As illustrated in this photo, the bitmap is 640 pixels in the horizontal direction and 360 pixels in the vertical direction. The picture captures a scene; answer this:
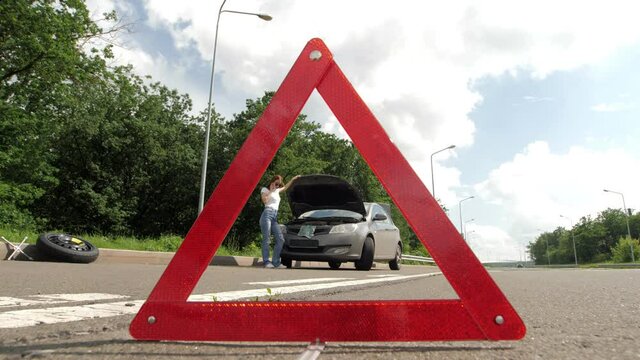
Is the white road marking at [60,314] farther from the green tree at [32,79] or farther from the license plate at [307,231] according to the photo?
the green tree at [32,79]

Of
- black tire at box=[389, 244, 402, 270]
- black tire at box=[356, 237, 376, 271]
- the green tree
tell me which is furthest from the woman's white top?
the green tree

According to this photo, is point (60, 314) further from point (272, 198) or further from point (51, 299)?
point (272, 198)

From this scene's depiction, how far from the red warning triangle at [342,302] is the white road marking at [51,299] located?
5.77 ft

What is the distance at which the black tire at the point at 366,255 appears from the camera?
991 centimetres

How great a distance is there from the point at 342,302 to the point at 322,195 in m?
7.39

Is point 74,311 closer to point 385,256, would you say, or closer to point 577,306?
point 577,306

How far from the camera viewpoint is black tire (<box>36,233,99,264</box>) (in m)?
9.20

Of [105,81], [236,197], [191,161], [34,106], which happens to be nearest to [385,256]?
[236,197]

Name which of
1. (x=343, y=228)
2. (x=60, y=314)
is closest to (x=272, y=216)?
(x=343, y=228)

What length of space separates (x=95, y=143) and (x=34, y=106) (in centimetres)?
664

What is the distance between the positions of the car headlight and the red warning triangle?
7.77 metres

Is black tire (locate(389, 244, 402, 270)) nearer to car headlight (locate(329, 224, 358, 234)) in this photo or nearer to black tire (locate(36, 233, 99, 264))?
car headlight (locate(329, 224, 358, 234))

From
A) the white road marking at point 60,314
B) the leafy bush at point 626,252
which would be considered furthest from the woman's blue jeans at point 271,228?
the leafy bush at point 626,252

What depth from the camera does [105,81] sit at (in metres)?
24.3
